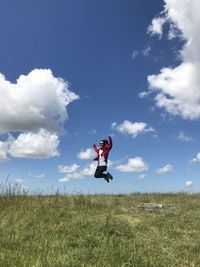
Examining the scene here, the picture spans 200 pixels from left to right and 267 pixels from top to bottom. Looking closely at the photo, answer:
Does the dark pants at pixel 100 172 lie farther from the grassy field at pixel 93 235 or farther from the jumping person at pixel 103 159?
the grassy field at pixel 93 235

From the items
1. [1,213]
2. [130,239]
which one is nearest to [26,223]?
[1,213]

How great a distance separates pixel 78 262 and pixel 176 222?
18.0 ft

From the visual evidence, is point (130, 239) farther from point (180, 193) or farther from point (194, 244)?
point (180, 193)

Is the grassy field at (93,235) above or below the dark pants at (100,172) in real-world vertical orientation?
below

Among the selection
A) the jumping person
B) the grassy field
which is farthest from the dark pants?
the grassy field

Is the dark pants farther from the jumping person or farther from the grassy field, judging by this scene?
the grassy field

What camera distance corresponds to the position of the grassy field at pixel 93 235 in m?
8.91

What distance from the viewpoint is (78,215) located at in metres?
14.8

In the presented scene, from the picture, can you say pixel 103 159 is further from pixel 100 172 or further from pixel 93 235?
pixel 93 235

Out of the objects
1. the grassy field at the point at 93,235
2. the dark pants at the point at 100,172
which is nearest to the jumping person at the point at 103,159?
the dark pants at the point at 100,172

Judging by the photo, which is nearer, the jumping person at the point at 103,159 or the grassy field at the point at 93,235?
the grassy field at the point at 93,235

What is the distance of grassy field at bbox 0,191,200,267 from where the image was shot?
8906mm

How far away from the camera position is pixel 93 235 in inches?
441

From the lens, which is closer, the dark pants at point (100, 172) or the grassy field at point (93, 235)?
the grassy field at point (93, 235)
